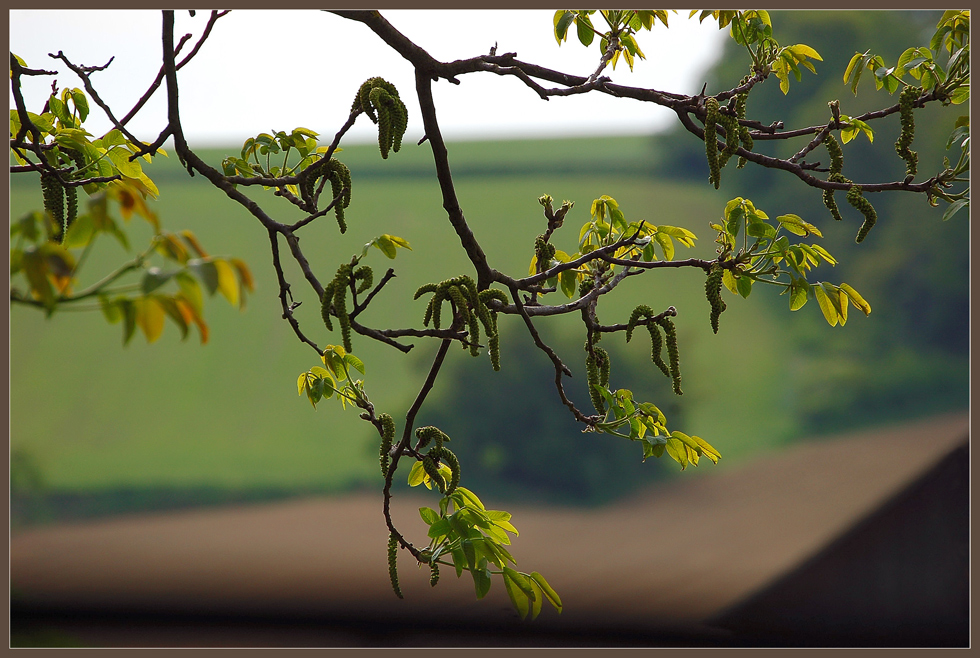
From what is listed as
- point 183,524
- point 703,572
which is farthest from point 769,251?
point 183,524

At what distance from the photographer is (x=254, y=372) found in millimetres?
7102

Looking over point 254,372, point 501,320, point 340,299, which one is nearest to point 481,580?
point 340,299

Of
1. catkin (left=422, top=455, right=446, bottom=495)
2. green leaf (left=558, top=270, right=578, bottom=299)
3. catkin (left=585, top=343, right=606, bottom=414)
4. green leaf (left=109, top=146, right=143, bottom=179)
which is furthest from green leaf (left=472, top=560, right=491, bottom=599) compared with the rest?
green leaf (left=109, top=146, right=143, bottom=179)

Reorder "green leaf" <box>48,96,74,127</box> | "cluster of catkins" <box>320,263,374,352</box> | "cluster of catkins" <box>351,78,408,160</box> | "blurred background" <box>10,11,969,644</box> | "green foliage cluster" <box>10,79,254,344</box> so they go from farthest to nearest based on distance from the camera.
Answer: "blurred background" <box>10,11,969,644</box>, "green leaf" <box>48,96,74,127</box>, "cluster of catkins" <box>351,78,408,160</box>, "cluster of catkins" <box>320,263,374,352</box>, "green foliage cluster" <box>10,79,254,344</box>

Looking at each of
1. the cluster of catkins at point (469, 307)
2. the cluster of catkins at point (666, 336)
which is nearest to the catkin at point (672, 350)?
the cluster of catkins at point (666, 336)

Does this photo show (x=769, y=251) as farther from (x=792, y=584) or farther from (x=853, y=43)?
(x=853, y=43)

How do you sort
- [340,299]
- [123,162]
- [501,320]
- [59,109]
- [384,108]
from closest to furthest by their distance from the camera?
[340,299]
[384,108]
[123,162]
[59,109]
[501,320]

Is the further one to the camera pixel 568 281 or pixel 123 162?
pixel 568 281

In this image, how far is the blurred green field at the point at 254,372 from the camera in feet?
22.8

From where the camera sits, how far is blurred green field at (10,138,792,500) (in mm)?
6961

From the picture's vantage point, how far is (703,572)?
18.4 ft

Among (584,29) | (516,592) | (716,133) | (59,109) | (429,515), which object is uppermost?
(584,29)

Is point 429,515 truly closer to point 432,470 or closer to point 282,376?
point 432,470

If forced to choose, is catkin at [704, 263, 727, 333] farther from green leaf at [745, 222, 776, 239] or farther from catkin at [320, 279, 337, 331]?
catkin at [320, 279, 337, 331]
